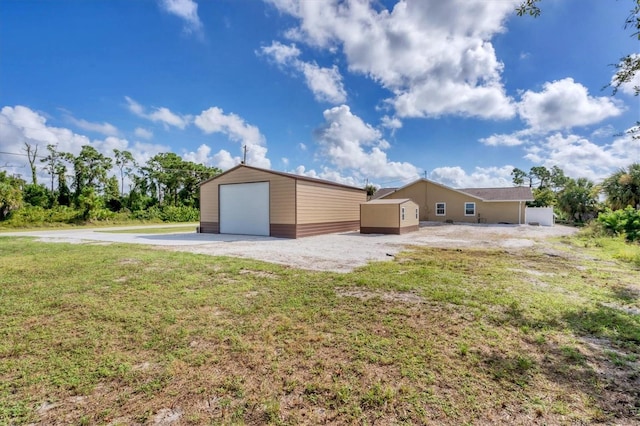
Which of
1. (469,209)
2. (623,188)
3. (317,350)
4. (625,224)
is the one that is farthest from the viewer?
(469,209)

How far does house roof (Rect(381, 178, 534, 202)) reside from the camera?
22312 millimetres

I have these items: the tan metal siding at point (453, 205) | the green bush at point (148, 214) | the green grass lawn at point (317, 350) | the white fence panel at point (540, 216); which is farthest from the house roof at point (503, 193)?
the green bush at point (148, 214)

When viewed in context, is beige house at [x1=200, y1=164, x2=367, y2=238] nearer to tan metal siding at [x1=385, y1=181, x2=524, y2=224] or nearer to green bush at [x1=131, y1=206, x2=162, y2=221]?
tan metal siding at [x1=385, y1=181, x2=524, y2=224]

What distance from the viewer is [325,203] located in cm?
1477

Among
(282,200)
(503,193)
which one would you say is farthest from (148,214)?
(503,193)

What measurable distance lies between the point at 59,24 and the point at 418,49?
13705 mm

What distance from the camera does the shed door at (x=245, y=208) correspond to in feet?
45.1

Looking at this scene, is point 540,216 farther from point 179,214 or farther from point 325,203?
point 179,214

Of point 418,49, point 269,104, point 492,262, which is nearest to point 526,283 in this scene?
point 492,262

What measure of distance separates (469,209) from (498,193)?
9.46ft

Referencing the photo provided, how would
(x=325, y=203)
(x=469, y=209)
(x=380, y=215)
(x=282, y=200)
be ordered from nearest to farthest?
(x=282, y=200), (x=325, y=203), (x=380, y=215), (x=469, y=209)

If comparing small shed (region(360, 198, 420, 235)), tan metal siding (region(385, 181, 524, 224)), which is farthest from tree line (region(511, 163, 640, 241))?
small shed (region(360, 198, 420, 235))

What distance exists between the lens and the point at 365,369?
235cm

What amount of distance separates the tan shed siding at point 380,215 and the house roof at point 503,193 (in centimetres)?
1270
